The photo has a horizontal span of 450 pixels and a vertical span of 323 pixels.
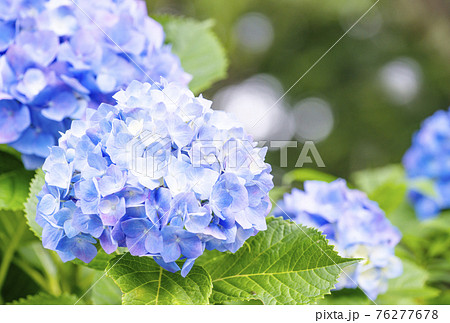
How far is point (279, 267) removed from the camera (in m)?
0.89

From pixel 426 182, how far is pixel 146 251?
1.24m

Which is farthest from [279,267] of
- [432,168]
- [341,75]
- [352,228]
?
[341,75]

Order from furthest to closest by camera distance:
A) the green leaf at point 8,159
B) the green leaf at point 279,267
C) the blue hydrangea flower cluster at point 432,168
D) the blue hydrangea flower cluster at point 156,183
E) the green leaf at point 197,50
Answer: the blue hydrangea flower cluster at point 432,168, the green leaf at point 197,50, the green leaf at point 8,159, the green leaf at point 279,267, the blue hydrangea flower cluster at point 156,183

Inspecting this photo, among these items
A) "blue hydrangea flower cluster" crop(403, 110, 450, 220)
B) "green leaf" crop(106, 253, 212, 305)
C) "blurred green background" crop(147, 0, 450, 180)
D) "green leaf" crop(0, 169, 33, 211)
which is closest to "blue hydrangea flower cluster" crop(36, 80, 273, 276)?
"green leaf" crop(106, 253, 212, 305)

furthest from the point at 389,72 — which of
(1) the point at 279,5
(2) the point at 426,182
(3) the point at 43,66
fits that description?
(3) the point at 43,66

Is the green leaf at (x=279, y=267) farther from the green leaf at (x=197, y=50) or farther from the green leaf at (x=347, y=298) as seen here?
the green leaf at (x=197, y=50)

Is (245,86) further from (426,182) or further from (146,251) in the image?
(146,251)

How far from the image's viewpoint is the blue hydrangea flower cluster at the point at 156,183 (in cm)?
74

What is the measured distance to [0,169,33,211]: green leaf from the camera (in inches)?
40.4

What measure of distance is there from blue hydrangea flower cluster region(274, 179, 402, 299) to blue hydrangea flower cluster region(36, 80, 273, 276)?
367mm

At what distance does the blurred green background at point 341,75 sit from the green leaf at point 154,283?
4.10 m

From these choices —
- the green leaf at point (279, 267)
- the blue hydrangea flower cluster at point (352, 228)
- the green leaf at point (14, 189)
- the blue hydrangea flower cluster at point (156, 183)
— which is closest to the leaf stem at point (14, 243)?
the green leaf at point (14, 189)

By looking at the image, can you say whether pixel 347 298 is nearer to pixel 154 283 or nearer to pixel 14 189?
pixel 154 283

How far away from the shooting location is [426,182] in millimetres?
1683
